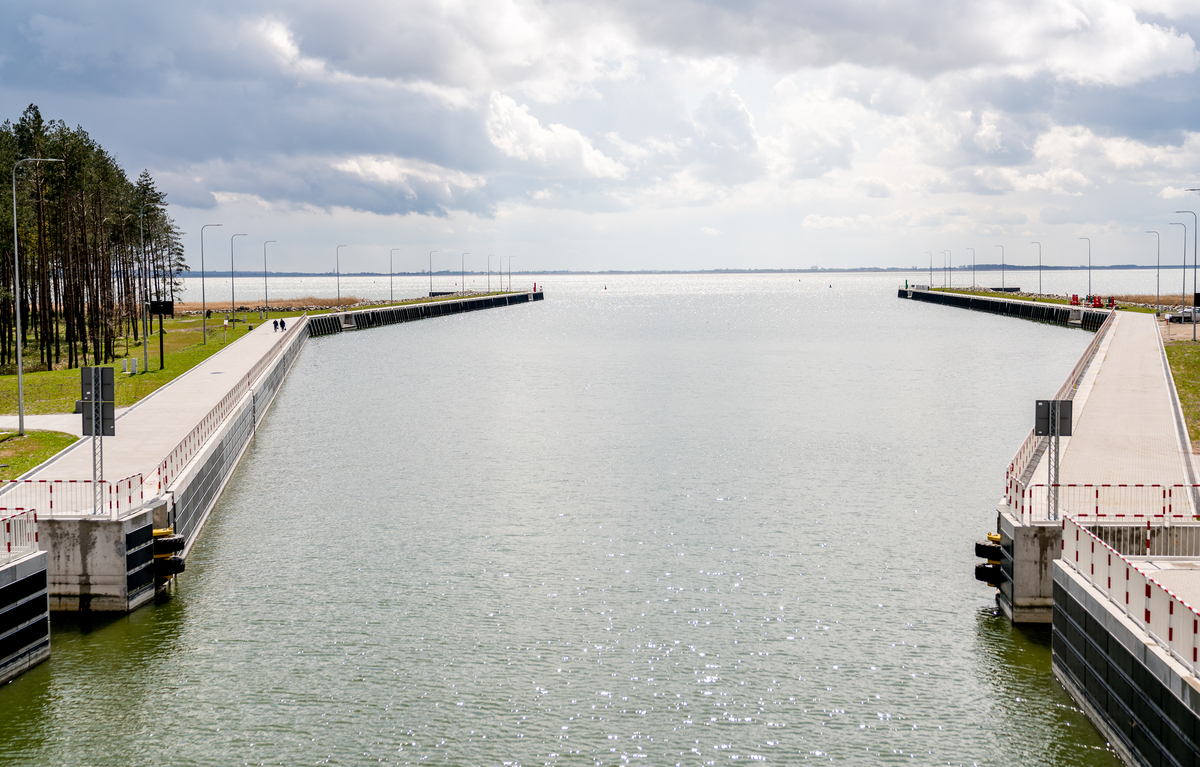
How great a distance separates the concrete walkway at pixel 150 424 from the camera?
28.2 metres

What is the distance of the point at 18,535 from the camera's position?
18.9 meters

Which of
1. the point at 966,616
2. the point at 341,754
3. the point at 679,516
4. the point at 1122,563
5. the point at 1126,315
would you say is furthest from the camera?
the point at 1126,315

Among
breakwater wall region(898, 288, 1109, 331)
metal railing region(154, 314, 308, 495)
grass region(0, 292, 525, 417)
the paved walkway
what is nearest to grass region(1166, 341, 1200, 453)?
the paved walkway

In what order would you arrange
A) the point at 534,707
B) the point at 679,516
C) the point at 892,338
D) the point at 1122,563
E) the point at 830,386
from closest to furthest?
the point at 1122,563 < the point at 534,707 < the point at 679,516 < the point at 830,386 < the point at 892,338

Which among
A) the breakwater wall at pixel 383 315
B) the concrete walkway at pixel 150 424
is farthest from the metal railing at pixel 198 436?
the breakwater wall at pixel 383 315

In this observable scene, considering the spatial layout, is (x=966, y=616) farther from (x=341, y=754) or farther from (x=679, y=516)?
(x=341, y=754)

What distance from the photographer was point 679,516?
103ft

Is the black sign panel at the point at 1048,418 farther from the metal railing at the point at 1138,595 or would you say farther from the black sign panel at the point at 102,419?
the black sign panel at the point at 102,419

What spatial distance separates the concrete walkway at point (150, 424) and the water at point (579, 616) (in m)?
2.98

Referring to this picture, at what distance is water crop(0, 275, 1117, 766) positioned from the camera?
16719 mm

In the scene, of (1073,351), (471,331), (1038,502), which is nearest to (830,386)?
(1073,351)

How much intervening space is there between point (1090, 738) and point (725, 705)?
584 cm

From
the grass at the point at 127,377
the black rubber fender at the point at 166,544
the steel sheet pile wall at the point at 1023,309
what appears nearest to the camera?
the black rubber fender at the point at 166,544

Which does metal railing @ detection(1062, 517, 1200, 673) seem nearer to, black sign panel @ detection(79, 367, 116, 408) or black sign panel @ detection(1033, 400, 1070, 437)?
black sign panel @ detection(1033, 400, 1070, 437)
